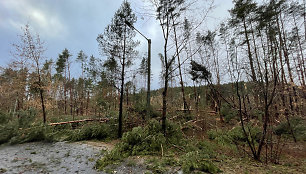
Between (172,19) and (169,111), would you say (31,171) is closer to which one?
(172,19)

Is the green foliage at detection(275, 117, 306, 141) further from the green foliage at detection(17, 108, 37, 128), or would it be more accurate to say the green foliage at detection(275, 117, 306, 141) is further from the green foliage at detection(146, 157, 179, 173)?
the green foliage at detection(17, 108, 37, 128)

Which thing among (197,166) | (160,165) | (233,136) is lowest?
(233,136)

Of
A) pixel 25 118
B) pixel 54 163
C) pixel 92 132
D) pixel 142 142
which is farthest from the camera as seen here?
pixel 92 132

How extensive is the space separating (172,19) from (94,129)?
5648mm

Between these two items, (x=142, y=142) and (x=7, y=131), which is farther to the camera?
(x=7, y=131)

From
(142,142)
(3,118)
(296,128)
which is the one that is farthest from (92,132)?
(296,128)

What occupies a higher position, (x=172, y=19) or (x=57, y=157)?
(x=172, y=19)

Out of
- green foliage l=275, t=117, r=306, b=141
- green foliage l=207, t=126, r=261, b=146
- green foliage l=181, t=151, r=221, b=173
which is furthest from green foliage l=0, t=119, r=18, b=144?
green foliage l=275, t=117, r=306, b=141

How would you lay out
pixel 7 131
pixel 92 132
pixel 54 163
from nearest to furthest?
1. pixel 54 163
2. pixel 7 131
3. pixel 92 132

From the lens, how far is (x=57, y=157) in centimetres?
343

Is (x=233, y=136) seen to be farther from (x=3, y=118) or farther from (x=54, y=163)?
(x=3, y=118)

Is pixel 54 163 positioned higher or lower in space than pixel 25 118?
lower

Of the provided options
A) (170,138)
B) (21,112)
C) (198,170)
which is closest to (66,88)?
(21,112)

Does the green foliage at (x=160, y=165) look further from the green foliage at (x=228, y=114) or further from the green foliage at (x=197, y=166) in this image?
the green foliage at (x=228, y=114)
